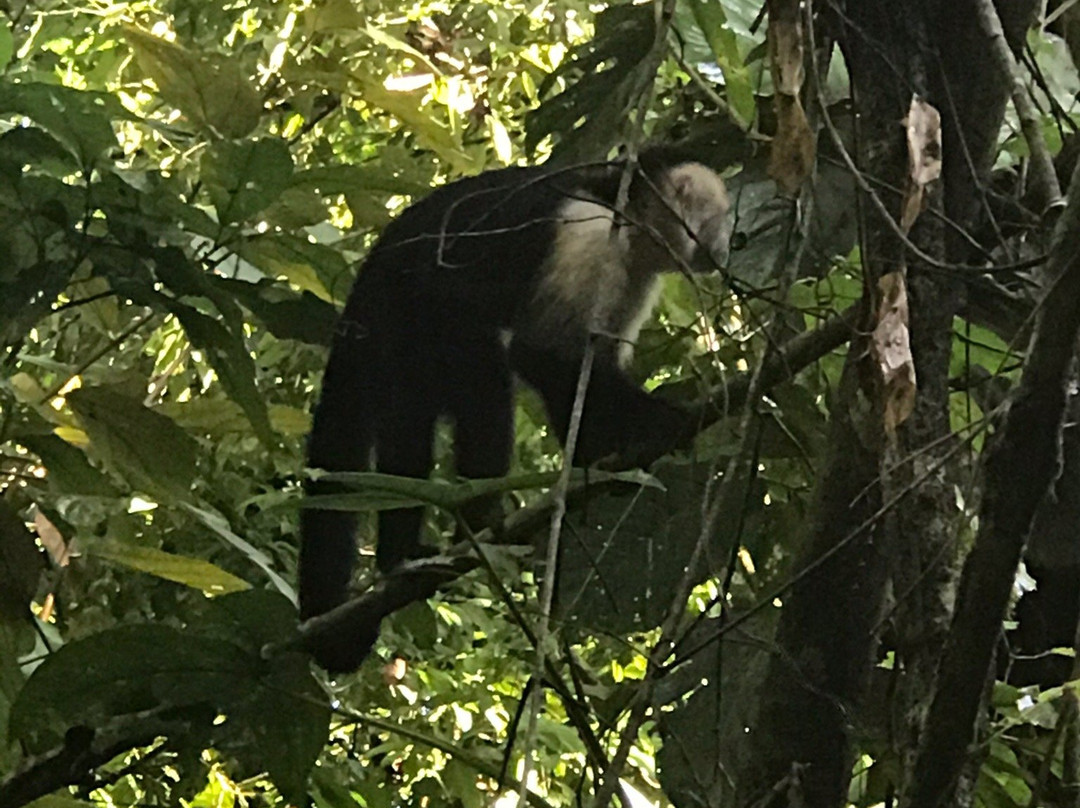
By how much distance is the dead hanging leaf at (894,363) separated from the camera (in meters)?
0.62

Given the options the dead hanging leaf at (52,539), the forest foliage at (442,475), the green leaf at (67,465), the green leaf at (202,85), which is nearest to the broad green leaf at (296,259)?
the forest foliage at (442,475)

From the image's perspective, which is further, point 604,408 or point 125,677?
point 604,408

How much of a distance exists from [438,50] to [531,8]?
196mm

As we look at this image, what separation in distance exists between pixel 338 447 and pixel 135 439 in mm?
543

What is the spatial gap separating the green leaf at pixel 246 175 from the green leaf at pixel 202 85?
0.12m

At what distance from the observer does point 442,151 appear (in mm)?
1445

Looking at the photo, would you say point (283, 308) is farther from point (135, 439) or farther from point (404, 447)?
point (404, 447)

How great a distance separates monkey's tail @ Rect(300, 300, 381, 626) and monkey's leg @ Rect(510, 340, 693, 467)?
0.75 feet

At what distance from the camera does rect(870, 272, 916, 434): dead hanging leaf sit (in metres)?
0.62

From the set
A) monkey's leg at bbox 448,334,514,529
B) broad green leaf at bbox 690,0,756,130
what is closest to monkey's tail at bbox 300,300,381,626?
monkey's leg at bbox 448,334,514,529

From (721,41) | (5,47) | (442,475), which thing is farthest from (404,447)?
(721,41)

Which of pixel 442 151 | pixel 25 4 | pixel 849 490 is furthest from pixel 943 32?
pixel 25 4

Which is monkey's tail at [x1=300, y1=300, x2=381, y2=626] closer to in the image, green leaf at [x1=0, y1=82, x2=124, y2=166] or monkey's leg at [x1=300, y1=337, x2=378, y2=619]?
monkey's leg at [x1=300, y1=337, x2=378, y2=619]

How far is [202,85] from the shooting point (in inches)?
48.6
